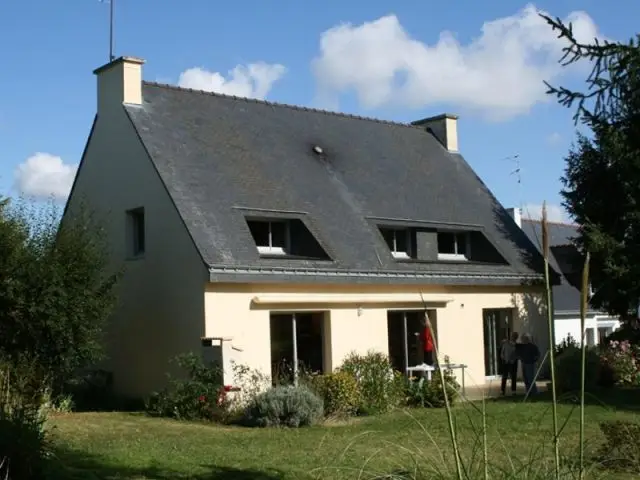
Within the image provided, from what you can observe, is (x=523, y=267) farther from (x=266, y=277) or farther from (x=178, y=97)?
(x=178, y=97)

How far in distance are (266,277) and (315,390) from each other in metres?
2.77

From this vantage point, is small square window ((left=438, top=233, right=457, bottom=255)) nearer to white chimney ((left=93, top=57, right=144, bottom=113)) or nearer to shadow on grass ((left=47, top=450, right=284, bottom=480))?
white chimney ((left=93, top=57, right=144, bottom=113))

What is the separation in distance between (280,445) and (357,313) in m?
7.92

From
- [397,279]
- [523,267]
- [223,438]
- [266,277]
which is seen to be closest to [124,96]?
[266,277]

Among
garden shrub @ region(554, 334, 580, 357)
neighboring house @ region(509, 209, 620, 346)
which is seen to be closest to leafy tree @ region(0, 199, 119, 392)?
garden shrub @ region(554, 334, 580, 357)

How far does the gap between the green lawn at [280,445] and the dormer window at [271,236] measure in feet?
15.9

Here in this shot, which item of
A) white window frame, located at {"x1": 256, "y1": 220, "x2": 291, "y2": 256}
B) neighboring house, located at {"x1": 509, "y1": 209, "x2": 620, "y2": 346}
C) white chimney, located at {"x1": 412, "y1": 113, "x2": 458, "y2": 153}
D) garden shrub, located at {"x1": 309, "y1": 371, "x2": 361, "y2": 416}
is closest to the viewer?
garden shrub, located at {"x1": 309, "y1": 371, "x2": 361, "y2": 416}

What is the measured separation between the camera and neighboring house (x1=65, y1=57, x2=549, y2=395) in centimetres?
1750

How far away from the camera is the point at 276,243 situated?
19.1m

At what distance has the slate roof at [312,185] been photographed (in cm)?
1789

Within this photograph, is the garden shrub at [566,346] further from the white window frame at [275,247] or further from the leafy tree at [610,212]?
the white window frame at [275,247]

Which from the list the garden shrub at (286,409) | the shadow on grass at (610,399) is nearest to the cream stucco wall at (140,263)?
the garden shrub at (286,409)

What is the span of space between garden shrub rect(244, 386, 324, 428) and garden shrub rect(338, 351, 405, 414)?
2133 mm

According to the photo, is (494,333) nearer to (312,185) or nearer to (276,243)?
(312,185)
